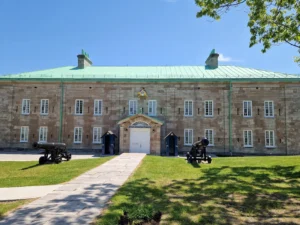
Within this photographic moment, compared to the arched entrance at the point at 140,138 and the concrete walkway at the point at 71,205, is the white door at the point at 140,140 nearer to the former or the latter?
the arched entrance at the point at 140,138

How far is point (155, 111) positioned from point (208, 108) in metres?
5.68

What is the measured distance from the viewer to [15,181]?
33.0 ft

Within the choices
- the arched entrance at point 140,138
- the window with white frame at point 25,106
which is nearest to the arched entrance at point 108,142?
the arched entrance at point 140,138

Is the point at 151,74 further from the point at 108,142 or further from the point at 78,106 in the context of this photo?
the point at 108,142

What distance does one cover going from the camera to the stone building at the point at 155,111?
2548 centimetres

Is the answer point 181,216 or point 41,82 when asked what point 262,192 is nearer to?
point 181,216

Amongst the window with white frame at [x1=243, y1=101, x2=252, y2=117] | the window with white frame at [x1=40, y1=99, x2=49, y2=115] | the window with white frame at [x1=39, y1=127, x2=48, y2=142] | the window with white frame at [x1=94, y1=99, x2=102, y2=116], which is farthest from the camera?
the window with white frame at [x1=40, y1=99, x2=49, y2=115]

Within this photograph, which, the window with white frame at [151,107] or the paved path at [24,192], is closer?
the paved path at [24,192]

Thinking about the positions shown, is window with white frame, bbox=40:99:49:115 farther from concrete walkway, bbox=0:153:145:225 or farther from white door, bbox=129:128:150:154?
concrete walkway, bbox=0:153:145:225

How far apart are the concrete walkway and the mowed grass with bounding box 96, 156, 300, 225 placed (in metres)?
0.38

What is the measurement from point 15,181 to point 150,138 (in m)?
16.3

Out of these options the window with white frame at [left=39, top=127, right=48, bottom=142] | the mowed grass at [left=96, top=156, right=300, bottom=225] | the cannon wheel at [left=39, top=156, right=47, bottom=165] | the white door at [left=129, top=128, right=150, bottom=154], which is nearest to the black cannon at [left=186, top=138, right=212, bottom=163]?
the mowed grass at [left=96, top=156, right=300, bottom=225]

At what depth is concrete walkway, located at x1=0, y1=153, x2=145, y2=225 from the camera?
5320 millimetres

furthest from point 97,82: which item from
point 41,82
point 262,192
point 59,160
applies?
point 262,192
